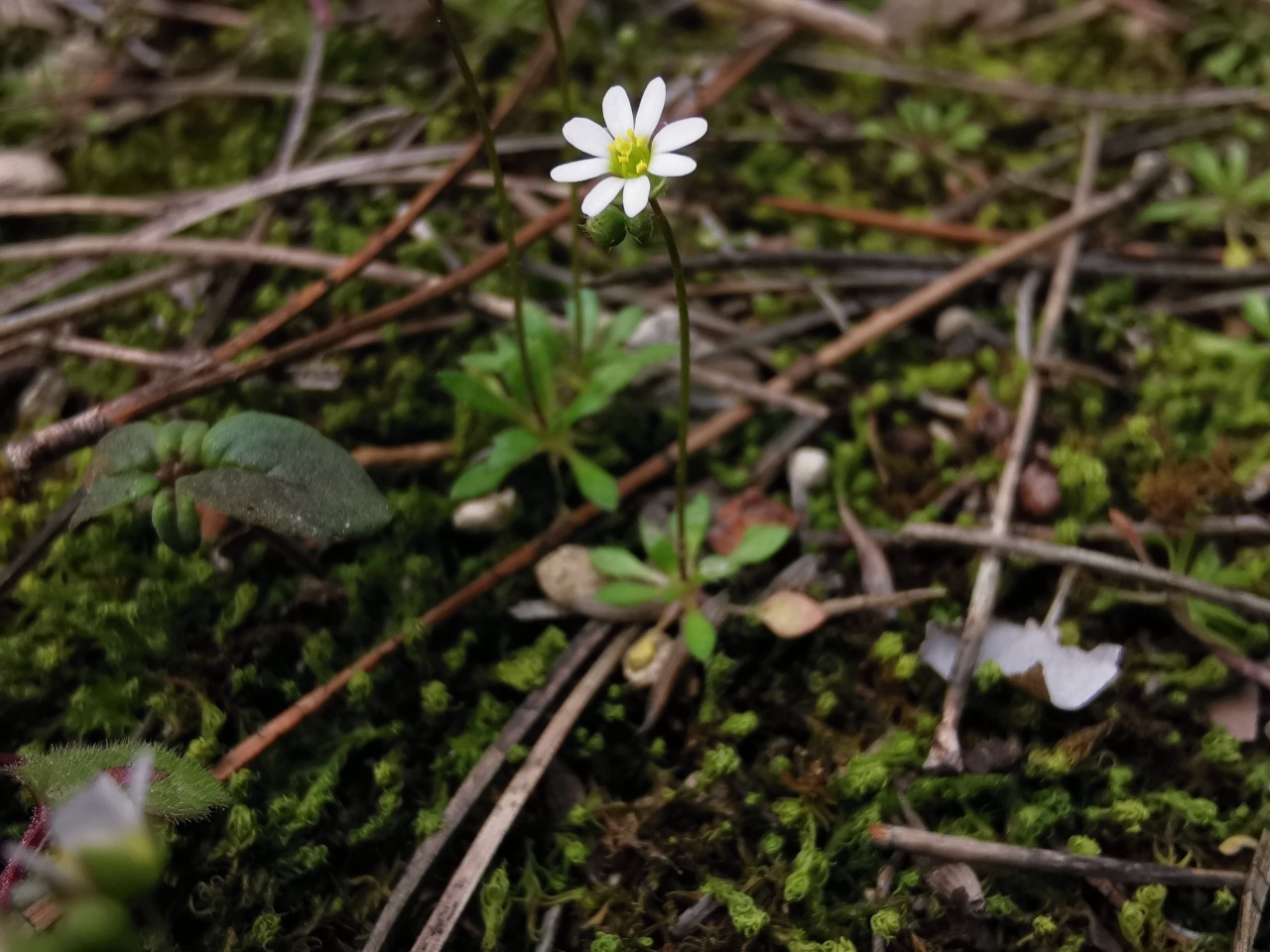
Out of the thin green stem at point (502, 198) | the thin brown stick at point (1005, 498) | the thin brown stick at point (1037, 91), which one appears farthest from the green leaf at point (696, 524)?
the thin brown stick at point (1037, 91)

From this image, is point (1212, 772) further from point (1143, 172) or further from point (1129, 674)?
point (1143, 172)

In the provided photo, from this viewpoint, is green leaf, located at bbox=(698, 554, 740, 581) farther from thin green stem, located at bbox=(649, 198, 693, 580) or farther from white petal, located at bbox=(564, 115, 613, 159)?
white petal, located at bbox=(564, 115, 613, 159)

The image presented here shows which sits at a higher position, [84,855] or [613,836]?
[84,855]

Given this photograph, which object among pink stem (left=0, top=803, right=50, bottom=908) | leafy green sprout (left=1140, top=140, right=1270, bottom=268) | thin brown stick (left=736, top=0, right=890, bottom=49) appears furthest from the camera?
thin brown stick (left=736, top=0, right=890, bottom=49)

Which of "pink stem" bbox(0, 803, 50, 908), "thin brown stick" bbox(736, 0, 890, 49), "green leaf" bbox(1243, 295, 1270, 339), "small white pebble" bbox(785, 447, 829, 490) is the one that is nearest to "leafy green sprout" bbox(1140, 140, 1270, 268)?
"green leaf" bbox(1243, 295, 1270, 339)

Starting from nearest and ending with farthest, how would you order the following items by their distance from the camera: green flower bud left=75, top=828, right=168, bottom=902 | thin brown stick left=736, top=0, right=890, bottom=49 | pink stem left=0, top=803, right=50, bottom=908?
green flower bud left=75, top=828, right=168, bottom=902 → pink stem left=0, top=803, right=50, bottom=908 → thin brown stick left=736, top=0, right=890, bottom=49

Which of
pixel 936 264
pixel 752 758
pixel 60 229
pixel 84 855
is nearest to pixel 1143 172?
pixel 936 264
